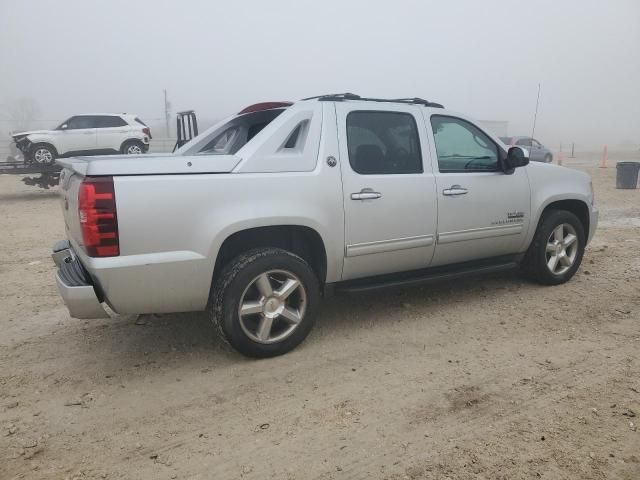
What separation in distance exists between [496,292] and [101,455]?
3.69m

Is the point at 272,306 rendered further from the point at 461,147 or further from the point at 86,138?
the point at 86,138

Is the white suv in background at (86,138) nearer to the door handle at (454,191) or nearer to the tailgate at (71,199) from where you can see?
the tailgate at (71,199)

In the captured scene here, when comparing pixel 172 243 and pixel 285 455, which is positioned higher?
pixel 172 243

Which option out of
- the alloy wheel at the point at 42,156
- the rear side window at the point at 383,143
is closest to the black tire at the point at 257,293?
the rear side window at the point at 383,143

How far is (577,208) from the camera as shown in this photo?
4871 millimetres

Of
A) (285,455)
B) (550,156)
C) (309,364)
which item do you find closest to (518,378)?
(309,364)

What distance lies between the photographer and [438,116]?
404 cm

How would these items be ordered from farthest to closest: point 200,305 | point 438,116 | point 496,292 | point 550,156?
point 550,156
point 496,292
point 438,116
point 200,305

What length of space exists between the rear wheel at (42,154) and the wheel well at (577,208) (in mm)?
13922

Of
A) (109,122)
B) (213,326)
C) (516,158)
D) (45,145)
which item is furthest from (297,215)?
(109,122)

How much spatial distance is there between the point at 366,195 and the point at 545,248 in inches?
86.6

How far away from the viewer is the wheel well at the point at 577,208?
473 cm

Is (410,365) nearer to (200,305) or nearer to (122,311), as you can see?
(200,305)

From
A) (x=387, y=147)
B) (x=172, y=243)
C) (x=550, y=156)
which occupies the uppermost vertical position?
(x=387, y=147)
